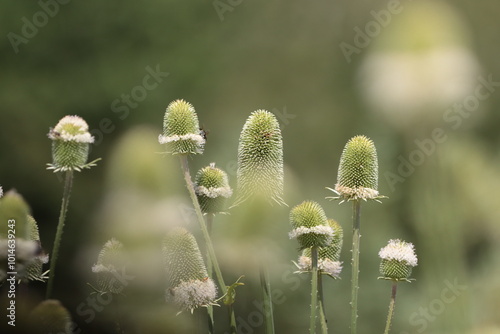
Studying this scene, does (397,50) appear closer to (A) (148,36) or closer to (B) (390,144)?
(B) (390,144)

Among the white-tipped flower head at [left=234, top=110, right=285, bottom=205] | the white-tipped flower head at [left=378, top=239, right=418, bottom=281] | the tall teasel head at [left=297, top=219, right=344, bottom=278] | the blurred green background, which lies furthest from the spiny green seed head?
the white-tipped flower head at [left=378, top=239, right=418, bottom=281]

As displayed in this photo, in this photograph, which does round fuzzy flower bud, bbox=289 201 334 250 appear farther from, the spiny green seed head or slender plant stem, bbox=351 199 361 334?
the spiny green seed head

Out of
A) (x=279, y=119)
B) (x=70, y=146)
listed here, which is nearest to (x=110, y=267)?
(x=70, y=146)

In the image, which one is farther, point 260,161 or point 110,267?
point 260,161

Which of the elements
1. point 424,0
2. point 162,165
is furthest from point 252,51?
point 162,165

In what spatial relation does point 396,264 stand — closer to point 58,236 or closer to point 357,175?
point 357,175
